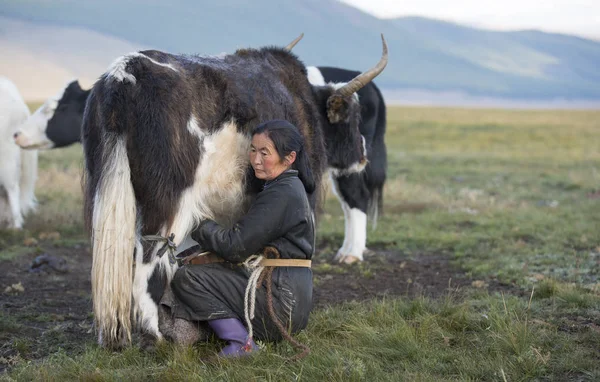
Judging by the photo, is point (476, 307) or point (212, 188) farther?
point (476, 307)

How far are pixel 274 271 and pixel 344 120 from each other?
2.53 meters

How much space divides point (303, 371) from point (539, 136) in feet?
105

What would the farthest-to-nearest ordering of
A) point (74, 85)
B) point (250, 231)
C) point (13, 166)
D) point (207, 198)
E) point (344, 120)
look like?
point (74, 85) < point (13, 166) < point (344, 120) < point (207, 198) < point (250, 231)

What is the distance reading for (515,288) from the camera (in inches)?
227

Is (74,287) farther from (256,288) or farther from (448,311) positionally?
(448,311)

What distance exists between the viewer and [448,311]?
15.0ft

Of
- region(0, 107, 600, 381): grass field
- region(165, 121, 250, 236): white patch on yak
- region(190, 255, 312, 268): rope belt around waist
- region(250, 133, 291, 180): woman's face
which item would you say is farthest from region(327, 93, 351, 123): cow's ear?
region(190, 255, 312, 268): rope belt around waist

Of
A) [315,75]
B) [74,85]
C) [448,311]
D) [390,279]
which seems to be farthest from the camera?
[74,85]

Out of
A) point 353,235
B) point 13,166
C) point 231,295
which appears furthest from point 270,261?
point 13,166

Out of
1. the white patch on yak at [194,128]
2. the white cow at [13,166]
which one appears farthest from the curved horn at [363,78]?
the white cow at [13,166]

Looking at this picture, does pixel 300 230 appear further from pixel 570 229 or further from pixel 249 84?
pixel 570 229

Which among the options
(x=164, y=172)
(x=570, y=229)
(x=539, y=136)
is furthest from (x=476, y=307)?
(x=539, y=136)

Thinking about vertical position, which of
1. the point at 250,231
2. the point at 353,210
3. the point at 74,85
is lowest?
the point at 353,210

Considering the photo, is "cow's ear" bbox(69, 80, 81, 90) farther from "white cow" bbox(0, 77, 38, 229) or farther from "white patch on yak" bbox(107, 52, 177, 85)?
"white patch on yak" bbox(107, 52, 177, 85)
